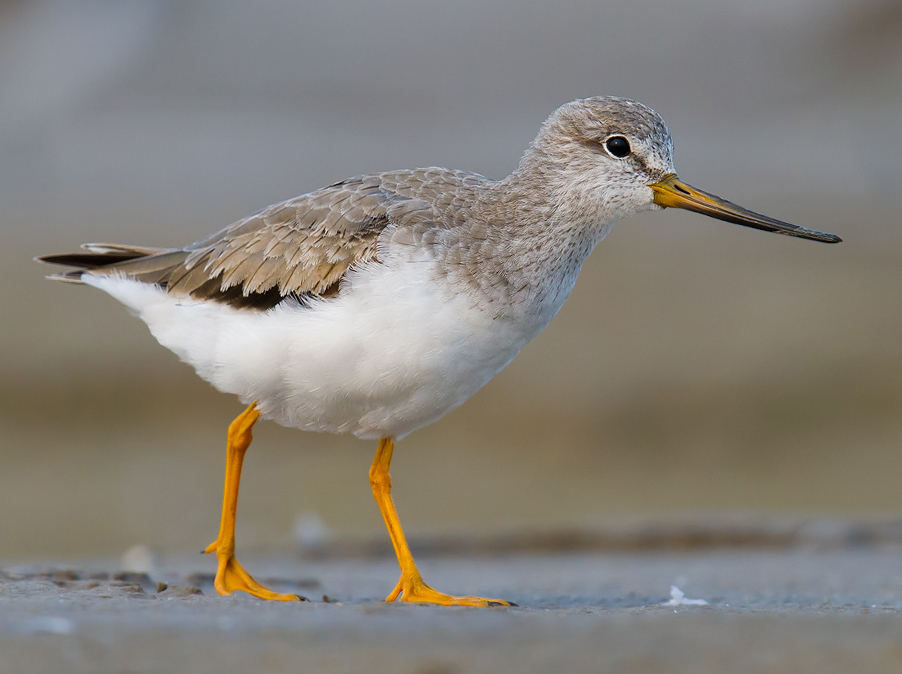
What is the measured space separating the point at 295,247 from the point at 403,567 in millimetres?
1987

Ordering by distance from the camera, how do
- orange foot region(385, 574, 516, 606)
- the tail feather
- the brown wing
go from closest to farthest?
orange foot region(385, 574, 516, 606)
the brown wing
the tail feather

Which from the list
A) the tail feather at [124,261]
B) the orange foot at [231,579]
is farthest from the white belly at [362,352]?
the orange foot at [231,579]

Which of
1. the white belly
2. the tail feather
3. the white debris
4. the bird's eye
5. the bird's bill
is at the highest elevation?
the bird's eye

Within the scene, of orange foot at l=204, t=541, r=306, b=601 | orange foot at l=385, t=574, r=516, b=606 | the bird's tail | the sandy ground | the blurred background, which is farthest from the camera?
the blurred background

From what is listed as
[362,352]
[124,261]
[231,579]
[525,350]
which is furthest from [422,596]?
[525,350]

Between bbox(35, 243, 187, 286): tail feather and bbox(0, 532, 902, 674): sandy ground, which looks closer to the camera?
bbox(0, 532, 902, 674): sandy ground

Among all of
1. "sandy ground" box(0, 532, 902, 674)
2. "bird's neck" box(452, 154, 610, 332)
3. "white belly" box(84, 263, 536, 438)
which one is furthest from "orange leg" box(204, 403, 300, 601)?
"bird's neck" box(452, 154, 610, 332)

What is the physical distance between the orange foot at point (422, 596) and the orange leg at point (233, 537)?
2.02ft

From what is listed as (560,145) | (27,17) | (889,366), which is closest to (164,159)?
(27,17)

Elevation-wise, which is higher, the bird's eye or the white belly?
the bird's eye

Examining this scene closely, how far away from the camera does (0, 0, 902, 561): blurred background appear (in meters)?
12.3

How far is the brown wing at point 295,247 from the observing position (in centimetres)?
640

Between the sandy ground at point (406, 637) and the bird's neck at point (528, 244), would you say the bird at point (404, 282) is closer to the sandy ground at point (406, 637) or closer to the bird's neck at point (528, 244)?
the bird's neck at point (528, 244)

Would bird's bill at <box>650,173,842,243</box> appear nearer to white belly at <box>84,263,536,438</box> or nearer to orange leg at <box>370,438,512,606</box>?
white belly at <box>84,263,536,438</box>
